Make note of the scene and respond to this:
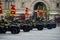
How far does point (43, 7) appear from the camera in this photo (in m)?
81.2

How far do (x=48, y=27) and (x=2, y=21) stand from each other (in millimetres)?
18830

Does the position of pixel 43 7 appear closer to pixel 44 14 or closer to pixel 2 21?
pixel 44 14

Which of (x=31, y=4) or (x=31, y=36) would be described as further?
(x=31, y=4)

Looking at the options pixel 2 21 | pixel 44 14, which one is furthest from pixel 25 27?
pixel 44 14

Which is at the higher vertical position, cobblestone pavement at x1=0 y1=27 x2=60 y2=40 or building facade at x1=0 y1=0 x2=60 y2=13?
cobblestone pavement at x1=0 y1=27 x2=60 y2=40

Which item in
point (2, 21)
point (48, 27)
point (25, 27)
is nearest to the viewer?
point (2, 21)

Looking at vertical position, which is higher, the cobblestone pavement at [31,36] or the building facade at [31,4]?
the cobblestone pavement at [31,36]

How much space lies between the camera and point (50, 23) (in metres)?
50.0

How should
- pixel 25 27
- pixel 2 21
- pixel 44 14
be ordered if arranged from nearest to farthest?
pixel 2 21 → pixel 25 27 → pixel 44 14

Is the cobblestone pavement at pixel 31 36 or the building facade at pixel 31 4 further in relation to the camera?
the building facade at pixel 31 4

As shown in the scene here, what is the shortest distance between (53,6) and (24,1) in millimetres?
6755

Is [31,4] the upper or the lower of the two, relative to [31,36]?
lower

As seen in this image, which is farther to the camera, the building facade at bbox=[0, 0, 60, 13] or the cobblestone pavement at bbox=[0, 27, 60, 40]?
the building facade at bbox=[0, 0, 60, 13]

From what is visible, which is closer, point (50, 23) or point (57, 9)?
point (50, 23)
